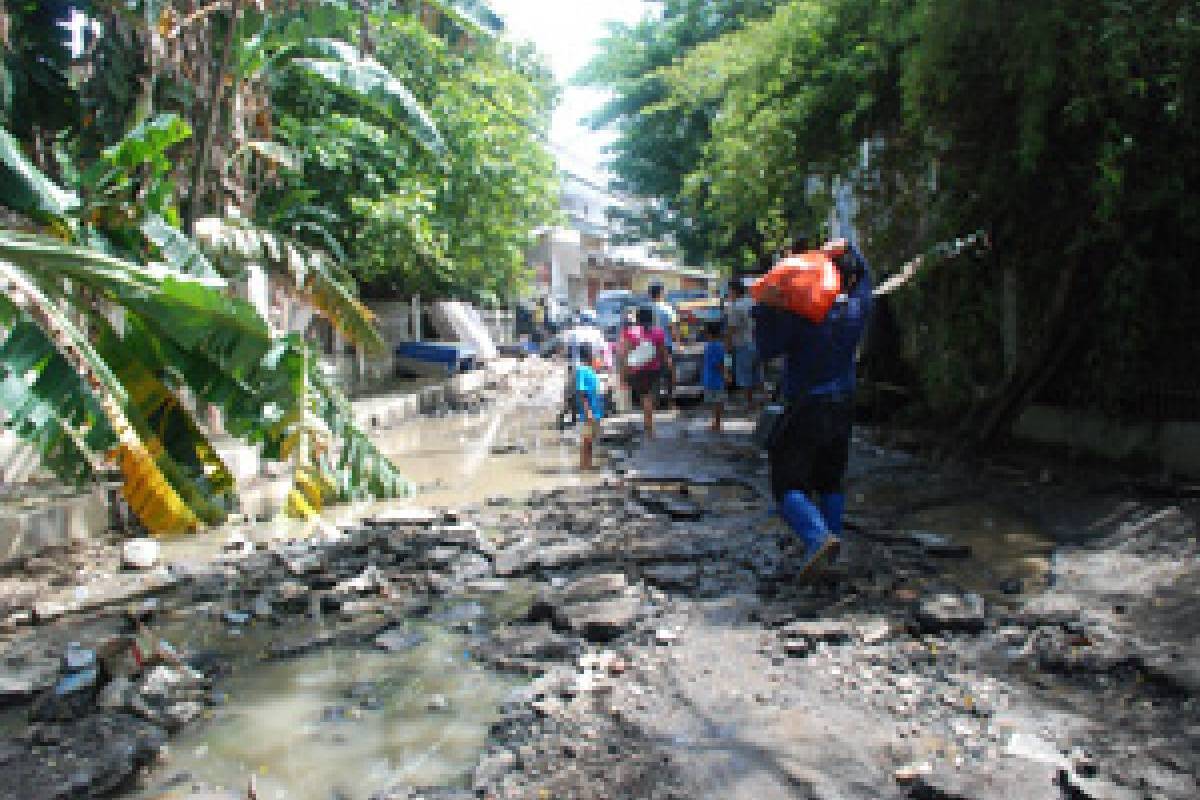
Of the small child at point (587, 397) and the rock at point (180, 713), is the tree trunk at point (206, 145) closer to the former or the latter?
the small child at point (587, 397)

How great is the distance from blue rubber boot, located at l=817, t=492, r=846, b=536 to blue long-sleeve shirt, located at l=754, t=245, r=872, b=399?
615 millimetres

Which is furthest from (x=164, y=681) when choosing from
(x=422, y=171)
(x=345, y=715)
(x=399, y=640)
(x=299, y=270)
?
(x=422, y=171)

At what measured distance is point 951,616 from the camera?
3.78 meters

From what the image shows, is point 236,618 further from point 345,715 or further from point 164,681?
point 345,715

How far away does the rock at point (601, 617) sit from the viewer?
155 inches

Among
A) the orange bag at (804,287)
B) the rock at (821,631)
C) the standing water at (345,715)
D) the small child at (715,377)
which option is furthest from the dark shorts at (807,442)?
the small child at (715,377)

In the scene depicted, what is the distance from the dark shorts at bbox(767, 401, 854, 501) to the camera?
4430 millimetres

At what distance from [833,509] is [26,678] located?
4.13 meters

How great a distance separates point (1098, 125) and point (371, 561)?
20.6 ft

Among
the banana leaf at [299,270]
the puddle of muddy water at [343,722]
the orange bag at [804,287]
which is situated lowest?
the puddle of muddy water at [343,722]

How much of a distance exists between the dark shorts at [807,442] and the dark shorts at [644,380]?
5.33 metres

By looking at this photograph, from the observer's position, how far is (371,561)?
5.58 metres

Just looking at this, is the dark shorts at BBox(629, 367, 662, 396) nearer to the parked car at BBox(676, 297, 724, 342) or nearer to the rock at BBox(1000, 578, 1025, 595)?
the parked car at BBox(676, 297, 724, 342)

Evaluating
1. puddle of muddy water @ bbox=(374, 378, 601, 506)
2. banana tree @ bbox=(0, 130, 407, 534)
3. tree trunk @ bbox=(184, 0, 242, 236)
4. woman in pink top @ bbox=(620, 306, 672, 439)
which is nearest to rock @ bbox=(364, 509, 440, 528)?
banana tree @ bbox=(0, 130, 407, 534)
